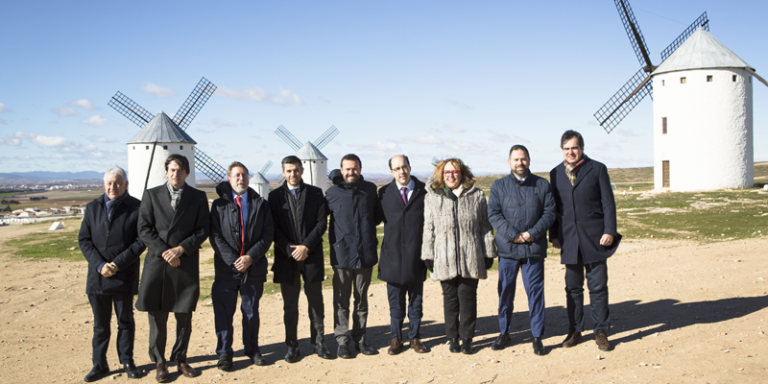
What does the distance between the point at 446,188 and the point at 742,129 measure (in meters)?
29.8

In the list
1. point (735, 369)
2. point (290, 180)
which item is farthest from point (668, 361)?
point (290, 180)

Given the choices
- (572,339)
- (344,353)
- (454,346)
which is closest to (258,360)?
(344,353)

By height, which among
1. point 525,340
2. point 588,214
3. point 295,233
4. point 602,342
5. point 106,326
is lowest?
point 525,340

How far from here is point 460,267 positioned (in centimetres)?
529

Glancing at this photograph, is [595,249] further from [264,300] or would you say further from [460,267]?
[264,300]

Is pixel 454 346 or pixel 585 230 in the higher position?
pixel 585 230

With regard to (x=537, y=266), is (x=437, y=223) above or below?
above

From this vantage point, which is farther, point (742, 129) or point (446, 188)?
point (742, 129)

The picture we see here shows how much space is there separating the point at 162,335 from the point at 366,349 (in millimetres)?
2186

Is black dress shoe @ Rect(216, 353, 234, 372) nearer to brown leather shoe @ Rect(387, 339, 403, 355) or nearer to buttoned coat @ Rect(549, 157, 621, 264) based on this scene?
brown leather shoe @ Rect(387, 339, 403, 355)

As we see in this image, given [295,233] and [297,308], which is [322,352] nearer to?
[297,308]

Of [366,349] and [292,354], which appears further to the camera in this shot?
[366,349]

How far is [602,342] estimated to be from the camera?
5.34 m

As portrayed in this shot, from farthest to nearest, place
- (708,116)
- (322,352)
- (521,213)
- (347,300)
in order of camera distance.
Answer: (708,116) < (347,300) < (322,352) < (521,213)
